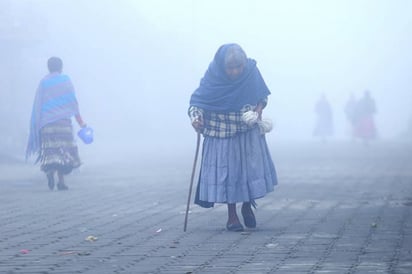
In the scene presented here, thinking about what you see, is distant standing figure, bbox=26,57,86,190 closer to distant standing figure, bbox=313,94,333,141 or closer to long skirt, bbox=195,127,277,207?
long skirt, bbox=195,127,277,207

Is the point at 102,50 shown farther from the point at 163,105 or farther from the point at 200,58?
the point at 200,58

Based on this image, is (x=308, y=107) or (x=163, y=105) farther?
(x=308, y=107)

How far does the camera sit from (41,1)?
4334 cm

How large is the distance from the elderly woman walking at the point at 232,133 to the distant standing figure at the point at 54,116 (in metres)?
6.34

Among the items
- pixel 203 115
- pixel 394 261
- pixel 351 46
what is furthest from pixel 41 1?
pixel 351 46

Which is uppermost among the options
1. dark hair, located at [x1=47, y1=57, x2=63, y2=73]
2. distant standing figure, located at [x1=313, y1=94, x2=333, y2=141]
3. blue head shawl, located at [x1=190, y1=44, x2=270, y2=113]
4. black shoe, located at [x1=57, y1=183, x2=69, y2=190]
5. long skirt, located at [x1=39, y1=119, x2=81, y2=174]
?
dark hair, located at [x1=47, y1=57, x2=63, y2=73]

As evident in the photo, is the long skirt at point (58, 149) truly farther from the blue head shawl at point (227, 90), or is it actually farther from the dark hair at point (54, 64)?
the blue head shawl at point (227, 90)

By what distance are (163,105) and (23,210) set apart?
191ft

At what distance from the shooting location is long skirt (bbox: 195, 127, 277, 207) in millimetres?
10320

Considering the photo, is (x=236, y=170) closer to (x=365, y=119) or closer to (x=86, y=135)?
(x=86, y=135)

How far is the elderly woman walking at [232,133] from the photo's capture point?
33.9 ft

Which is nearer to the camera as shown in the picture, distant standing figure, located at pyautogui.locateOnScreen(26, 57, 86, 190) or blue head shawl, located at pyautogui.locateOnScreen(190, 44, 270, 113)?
blue head shawl, located at pyautogui.locateOnScreen(190, 44, 270, 113)

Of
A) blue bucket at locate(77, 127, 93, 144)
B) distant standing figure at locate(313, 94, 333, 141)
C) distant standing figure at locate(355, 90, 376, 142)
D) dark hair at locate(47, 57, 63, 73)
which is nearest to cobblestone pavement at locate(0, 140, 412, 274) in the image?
blue bucket at locate(77, 127, 93, 144)

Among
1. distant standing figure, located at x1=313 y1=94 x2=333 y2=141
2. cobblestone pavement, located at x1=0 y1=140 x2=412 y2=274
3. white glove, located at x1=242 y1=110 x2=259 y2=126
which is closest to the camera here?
cobblestone pavement, located at x1=0 y1=140 x2=412 y2=274
